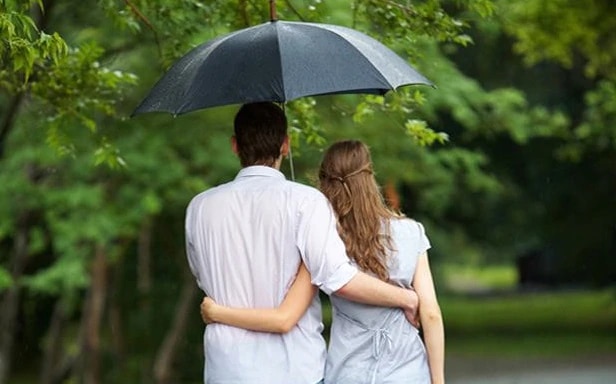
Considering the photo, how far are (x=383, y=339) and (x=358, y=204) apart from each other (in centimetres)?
46

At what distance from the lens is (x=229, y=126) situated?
1492cm

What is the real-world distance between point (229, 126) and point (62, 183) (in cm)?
185

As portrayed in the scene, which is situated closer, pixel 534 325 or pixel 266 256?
pixel 266 256

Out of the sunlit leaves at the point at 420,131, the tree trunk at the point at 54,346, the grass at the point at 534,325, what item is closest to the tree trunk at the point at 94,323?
the tree trunk at the point at 54,346

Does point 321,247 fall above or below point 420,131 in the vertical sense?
above

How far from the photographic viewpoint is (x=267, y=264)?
475 cm

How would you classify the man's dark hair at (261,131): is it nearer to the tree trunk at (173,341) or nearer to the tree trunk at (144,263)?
the tree trunk at (173,341)

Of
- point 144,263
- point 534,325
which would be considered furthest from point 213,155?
point 534,325

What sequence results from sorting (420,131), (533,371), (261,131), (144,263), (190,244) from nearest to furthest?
1. (261,131)
2. (190,244)
3. (420,131)
4. (144,263)
5. (533,371)

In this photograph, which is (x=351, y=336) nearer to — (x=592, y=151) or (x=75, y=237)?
(x=75, y=237)

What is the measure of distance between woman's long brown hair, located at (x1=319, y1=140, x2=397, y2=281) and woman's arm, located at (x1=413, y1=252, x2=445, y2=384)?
5.8 inches

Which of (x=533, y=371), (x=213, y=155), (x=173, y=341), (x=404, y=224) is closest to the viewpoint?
(x=404, y=224)

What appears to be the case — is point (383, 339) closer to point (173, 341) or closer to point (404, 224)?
point (404, 224)

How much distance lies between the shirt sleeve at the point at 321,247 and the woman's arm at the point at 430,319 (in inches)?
15.7
